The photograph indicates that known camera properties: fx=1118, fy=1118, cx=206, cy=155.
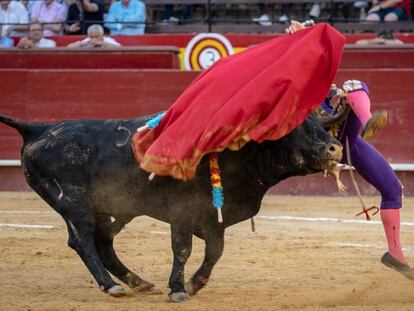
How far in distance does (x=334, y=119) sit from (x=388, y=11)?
7099 millimetres

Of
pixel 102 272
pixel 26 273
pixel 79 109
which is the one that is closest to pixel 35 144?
pixel 102 272

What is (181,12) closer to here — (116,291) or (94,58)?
(94,58)

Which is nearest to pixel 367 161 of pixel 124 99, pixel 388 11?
pixel 124 99

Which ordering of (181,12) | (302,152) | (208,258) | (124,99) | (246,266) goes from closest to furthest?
(302,152), (208,258), (246,266), (124,99), (181,12)

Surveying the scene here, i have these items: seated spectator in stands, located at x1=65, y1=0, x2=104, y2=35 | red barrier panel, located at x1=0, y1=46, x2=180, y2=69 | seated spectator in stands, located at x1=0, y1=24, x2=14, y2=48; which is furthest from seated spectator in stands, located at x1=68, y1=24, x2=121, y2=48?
seated spectator in stands, located at x1=0, y1=24, x2=14, y2=48

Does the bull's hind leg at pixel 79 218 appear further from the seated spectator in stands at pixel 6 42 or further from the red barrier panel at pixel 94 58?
the seated spectator in stands at pixel 6 42

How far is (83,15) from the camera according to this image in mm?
12438

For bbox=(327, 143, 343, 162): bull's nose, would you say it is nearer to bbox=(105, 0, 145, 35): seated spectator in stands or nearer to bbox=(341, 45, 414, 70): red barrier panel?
bbox=(341, 45, 414, 70): red barrier panel

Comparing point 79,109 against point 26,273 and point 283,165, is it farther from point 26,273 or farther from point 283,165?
point 283,165

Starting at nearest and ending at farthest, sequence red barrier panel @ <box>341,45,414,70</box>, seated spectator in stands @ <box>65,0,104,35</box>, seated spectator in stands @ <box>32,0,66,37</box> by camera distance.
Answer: red barrier panel @ <box>341,45,414,70</box>
seated spectator in stands @ <box>65,0,104,35</box>
seated spectator in stands @ <box>32,0,66,37</box>

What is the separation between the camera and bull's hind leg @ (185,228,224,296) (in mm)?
5453

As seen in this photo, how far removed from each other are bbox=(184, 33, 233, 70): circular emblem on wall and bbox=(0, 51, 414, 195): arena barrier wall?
2.13ft

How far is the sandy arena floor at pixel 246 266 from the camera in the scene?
5.47m

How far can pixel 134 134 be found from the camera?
17.9ft
